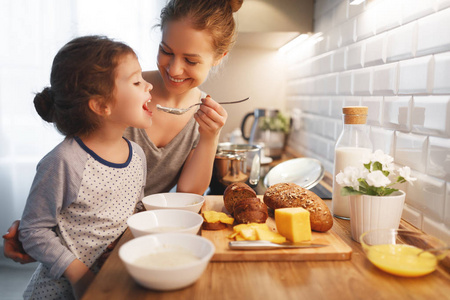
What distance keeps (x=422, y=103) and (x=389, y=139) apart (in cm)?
19

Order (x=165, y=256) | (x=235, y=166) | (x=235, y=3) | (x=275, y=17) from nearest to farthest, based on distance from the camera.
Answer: (x=165, y=256), (x=235, y=3), (x=235, y=166), (x=275, y=17)

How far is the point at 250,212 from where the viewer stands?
927 millimetres

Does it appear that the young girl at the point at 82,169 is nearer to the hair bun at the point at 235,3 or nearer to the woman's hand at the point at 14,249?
the woman's hand at the point at 14,249

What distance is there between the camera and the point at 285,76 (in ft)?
8.91

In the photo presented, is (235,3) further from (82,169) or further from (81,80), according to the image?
(82,169)

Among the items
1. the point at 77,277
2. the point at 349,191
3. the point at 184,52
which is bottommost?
the point at 77,277

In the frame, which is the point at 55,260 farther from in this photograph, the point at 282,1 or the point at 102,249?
the point at 282,1

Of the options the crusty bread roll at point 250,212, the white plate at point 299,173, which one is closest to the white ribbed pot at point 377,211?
the crusty bread roll at point 250,212

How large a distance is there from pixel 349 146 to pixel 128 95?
25.1 inches

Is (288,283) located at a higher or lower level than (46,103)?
lower

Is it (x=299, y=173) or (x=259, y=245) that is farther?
(x=299, y=173)

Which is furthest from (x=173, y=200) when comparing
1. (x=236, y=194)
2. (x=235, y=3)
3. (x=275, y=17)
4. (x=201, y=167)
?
(x=275, y=17)

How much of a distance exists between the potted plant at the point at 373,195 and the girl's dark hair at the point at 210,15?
66 centimetres

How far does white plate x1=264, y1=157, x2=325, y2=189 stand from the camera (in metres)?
1.40
